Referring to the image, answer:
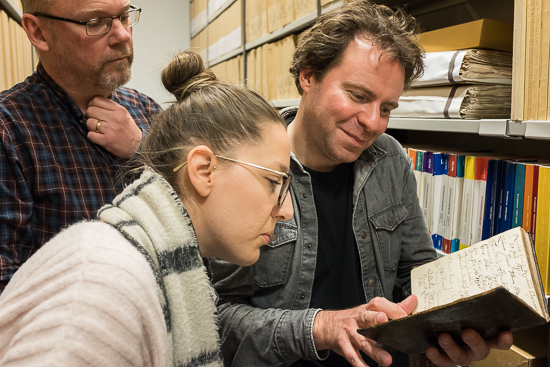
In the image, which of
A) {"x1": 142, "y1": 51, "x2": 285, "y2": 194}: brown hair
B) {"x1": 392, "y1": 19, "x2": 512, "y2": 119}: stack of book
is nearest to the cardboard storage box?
{"x1": 392, "y1": 19, "x2": 512, "y2": 119}: stack of book

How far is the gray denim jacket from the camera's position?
906 mm

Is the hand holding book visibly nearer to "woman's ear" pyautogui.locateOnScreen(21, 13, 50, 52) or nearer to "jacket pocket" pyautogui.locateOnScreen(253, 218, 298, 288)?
"jacket pocket" pyautogui.locateOnScreen(253, 218, 298, 288)

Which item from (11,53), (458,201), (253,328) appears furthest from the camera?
(11,53)

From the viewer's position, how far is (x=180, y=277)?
0.61 metres

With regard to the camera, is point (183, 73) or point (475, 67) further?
point (475, 67)

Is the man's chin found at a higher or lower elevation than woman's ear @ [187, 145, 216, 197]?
higher

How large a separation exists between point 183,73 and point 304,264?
0.53 metres

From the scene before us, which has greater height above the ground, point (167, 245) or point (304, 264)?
point (167, 245)

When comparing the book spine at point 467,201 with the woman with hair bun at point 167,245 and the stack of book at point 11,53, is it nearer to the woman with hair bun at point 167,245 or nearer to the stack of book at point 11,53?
the woman with hair bun at point 167,245

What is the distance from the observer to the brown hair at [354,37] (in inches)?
43.6

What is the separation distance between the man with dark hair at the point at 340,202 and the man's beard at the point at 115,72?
461 mm

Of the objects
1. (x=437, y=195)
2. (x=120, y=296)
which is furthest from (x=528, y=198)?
(x=120, y=296)

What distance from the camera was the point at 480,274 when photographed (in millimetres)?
801

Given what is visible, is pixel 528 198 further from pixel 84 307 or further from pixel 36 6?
pixel 36 6
